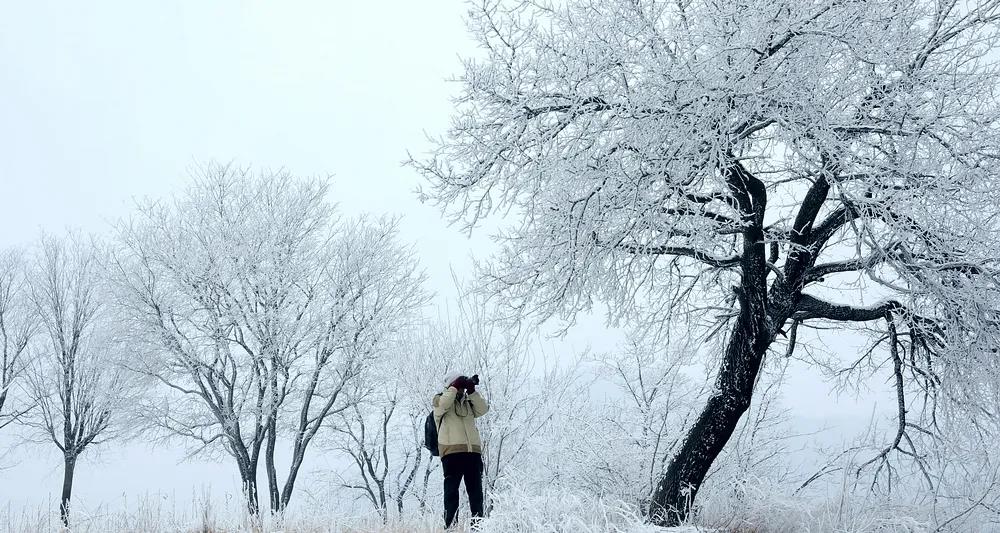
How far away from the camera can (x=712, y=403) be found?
8.16 m

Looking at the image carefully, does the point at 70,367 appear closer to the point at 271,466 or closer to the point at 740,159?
the point at 271,466

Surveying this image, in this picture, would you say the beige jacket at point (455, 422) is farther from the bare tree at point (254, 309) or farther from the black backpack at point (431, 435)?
the bare tree at point (254, 309)

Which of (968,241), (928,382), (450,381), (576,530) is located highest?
(968,241)

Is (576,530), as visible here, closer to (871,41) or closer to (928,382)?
(871,41)

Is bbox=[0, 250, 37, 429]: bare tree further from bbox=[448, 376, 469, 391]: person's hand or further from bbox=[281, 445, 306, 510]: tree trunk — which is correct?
bbox=[448, 376, 469, 391]: person's hand

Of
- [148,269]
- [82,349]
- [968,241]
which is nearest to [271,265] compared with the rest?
[148,269]

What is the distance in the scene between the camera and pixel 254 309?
14727mm

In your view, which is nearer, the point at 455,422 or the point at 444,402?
the point at 444,402

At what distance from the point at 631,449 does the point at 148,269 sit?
1040 cm

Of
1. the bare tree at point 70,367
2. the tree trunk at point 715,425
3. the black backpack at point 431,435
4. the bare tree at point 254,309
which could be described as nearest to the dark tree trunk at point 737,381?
the tree trunk at point 715,425

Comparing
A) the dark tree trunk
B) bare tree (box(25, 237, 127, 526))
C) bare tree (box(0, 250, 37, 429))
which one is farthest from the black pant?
bare tree (box(0, 250, 37, 429))

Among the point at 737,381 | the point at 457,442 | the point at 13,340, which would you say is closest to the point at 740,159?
the point at 737,381

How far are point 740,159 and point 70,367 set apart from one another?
59.9 feet

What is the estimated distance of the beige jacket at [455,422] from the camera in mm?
7039
